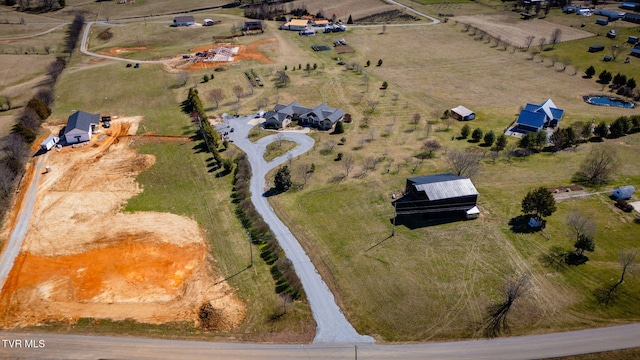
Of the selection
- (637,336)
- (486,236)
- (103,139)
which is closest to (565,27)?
(486,236)

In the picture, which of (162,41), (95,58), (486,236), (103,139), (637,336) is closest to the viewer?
(637,336)

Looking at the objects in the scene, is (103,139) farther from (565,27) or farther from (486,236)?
(565,27)

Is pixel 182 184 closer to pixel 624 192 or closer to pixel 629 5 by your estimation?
pixel 624 192

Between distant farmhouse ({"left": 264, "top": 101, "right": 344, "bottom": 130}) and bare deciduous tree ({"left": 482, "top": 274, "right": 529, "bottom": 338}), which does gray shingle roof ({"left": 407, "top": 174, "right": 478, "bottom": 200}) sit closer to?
bare deciduous tree ({"left": 482, "top": 274, "right": 529, "bottom": 338})

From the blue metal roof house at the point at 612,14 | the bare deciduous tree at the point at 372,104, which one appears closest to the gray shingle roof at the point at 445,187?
the bare deciduous tree at the point at 372,104

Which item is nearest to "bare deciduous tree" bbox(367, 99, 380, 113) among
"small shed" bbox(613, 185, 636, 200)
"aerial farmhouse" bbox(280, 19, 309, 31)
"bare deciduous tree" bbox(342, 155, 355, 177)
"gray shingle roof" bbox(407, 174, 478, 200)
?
"bare deciduous tree" bbox(342, 155, 355, 177)

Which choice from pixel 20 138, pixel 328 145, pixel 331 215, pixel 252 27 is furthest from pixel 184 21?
pixel 331 215

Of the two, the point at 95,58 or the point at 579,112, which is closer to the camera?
the point at 579,112
